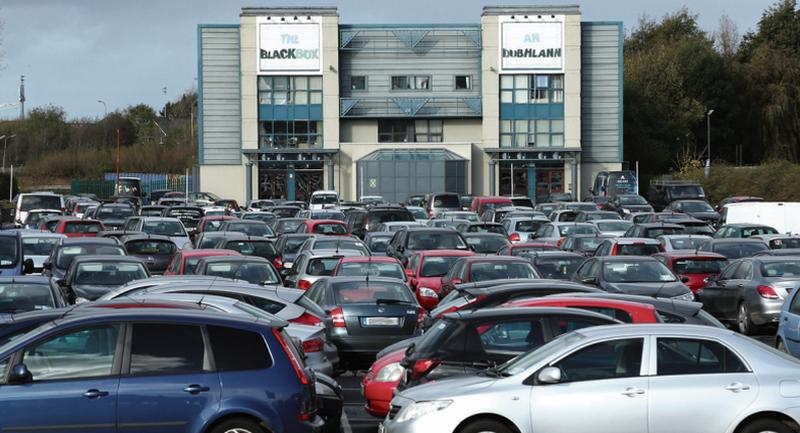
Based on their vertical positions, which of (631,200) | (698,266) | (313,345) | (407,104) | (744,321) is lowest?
(744,321)

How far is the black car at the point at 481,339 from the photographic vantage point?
11633 mm

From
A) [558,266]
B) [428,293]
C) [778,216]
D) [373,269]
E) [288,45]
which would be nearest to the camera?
[373,269]

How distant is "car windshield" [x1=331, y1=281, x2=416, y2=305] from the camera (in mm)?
17438

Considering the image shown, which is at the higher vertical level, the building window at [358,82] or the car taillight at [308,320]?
the building window at [358,82]

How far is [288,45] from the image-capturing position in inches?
2798

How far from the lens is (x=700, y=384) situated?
10133mm

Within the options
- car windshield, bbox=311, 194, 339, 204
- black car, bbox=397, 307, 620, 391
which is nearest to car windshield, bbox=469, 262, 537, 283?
black car, bbox=397, 307, 620, 391

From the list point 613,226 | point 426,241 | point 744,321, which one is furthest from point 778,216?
point 744,321

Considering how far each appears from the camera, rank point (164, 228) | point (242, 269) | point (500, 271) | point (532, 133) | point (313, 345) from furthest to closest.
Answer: point (532, 133), point (164, 228), point (500, 271), point (242, 269), point (313, 345)

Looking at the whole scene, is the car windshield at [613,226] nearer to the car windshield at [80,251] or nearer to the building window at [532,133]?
the car windshield at [80,251]

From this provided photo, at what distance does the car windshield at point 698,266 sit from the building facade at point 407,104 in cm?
4647

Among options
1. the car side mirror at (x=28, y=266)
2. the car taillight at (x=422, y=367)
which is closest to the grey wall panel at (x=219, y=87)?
the car side mirror at (x=28, y=266)

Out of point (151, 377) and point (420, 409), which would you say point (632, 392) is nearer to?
point (420, 409)

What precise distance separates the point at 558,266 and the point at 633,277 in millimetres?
4016
